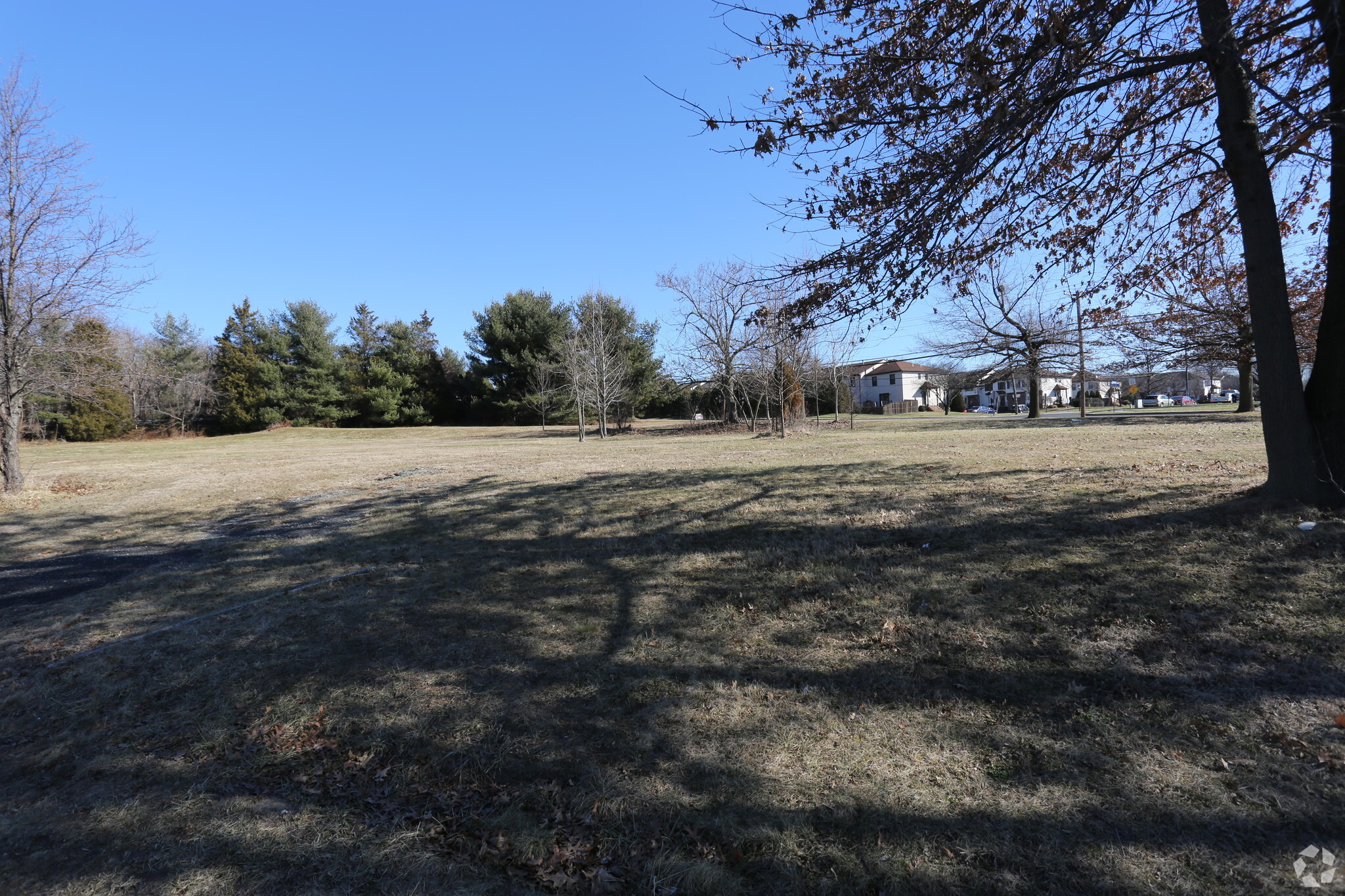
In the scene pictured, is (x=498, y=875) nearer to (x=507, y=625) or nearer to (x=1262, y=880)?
(x=507, y=625)

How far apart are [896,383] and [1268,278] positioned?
249ft

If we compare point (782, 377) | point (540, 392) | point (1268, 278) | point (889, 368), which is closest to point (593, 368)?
point (782, 377)

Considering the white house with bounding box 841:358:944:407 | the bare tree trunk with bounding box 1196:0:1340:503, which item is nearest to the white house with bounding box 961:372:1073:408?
the white house with bounding box 841:358:944:407

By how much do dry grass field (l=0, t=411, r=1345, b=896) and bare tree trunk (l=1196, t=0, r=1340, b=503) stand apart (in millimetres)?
449

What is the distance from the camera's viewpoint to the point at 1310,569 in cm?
438

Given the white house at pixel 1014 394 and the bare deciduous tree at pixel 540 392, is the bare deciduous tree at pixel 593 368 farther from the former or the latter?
the white house at pixel 1014 394

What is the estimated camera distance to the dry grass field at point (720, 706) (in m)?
2.66

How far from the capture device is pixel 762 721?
3600mm

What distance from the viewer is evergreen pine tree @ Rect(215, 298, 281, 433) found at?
43625mm

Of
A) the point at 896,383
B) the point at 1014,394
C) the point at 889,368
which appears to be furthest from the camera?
the point at 889,368

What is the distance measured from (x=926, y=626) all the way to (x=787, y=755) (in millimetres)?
1690

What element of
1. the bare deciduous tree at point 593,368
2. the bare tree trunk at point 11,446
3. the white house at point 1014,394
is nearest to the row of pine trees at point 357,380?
the bare deciduous tree at point 593,368

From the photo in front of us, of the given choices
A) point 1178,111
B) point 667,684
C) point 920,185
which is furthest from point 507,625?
point 1178,111

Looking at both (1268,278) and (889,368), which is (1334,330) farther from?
(889,368)
